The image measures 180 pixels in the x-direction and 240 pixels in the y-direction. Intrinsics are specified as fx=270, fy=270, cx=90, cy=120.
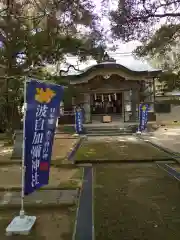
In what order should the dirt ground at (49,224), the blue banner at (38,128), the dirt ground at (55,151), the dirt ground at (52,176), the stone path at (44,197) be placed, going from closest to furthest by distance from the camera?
the dirt ground at (49,224) → the blue banner at (38,128) → the stone path at (44,197) → the dirt ground at (52,176) → the dirt ground at (55,151)

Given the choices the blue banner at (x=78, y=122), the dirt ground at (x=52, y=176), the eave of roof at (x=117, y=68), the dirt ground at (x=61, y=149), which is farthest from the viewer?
the eave of roof at (x=117, y=68)

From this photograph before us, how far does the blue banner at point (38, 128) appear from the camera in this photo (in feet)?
12.7

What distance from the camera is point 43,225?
392 centimetres

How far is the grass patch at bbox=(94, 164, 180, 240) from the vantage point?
362 cm

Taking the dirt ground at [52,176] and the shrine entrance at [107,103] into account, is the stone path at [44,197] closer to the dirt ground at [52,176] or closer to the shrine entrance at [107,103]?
the dirt ground at [52,176]

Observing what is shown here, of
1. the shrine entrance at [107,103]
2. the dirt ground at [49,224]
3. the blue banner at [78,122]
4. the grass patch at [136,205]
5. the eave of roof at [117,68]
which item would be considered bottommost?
the dirt ground at [49,224]

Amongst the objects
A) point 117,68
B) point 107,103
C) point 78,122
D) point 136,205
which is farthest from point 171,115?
point 136,205

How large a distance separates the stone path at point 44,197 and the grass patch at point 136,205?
483mm

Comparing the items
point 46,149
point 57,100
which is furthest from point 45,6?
point 46,149

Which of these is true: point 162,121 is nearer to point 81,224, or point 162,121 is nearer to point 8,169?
point 8,169

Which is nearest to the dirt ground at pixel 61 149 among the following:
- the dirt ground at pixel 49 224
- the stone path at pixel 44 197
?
the stone path at pixel 44 197

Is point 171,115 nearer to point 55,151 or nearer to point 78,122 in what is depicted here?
point 78,122

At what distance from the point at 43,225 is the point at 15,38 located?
9.40m

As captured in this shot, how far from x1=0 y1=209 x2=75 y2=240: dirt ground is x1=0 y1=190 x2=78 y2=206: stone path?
28 centimetres
